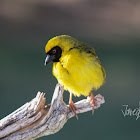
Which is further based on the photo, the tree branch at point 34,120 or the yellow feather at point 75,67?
the yellow feather at point 75,67

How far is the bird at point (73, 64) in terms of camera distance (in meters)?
2.97

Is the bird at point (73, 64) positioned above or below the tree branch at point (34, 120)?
above

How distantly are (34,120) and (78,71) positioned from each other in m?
0.60

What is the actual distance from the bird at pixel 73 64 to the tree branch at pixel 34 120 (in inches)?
6.3

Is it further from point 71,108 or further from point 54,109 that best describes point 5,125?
point 71,108

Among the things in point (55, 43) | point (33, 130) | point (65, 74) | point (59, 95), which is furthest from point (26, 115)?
point (55, 43)

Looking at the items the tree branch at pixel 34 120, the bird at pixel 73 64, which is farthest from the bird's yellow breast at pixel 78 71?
the tree branch at pixel 34 120

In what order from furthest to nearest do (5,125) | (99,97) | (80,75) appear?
(99,97) → (80,75) → (5,125)

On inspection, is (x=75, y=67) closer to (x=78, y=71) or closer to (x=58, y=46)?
(x=78, y=71)

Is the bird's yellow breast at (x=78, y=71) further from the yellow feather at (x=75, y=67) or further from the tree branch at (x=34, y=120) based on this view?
the tree branch at (x=34, y=120)

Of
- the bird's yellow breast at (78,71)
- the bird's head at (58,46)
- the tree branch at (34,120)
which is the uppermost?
the bird's head at (58,46)

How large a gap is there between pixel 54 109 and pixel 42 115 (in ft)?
0.44

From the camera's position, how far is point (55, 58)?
3.06 metres

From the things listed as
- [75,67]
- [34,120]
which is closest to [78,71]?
[75,67]
